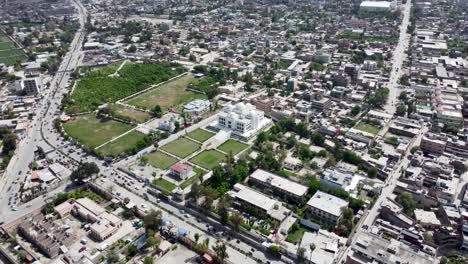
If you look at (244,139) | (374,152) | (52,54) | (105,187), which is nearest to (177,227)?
(105,187)

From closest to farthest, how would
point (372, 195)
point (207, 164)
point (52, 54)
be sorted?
point (372, 195)
point (207, 164)
point (52, 54)

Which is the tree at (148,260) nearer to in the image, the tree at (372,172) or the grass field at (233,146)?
the grass field at (233,146)

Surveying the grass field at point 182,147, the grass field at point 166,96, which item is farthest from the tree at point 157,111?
the grass field at point 182,147

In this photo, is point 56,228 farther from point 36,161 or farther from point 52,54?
point 52,54

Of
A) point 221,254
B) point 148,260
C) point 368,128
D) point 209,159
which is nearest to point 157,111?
point 209,159

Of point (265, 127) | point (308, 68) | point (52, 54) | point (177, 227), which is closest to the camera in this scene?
point (177, 227)

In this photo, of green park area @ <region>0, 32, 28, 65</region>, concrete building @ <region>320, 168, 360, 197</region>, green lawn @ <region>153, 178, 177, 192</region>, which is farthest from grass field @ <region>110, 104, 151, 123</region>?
green park area @ <region>0, 32, 28, 65</region>

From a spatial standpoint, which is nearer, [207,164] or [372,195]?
[372,195]

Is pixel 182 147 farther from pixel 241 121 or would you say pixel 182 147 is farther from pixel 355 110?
pixel 355 110
